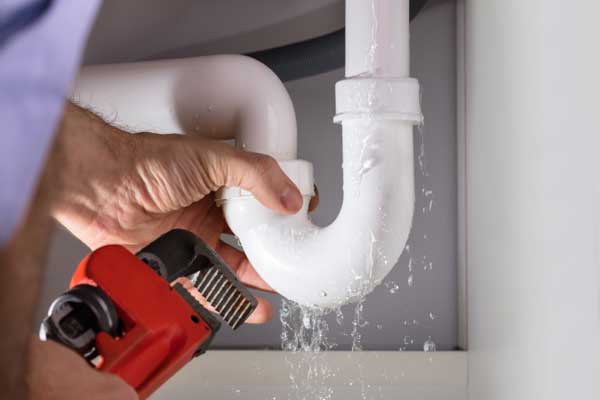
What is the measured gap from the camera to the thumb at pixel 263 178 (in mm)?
753

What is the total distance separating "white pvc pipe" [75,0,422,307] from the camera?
73 centimetres

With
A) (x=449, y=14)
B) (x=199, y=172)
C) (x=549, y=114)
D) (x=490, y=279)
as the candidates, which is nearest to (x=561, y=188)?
(x=549, y=114)

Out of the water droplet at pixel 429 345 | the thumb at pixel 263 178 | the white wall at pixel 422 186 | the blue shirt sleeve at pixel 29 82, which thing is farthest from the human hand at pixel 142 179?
the blue shirt sleeve at pixel 29 82

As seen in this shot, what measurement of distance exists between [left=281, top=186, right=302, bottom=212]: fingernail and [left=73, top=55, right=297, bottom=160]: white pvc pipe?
0.17ft

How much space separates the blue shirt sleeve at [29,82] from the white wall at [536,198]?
12.9 inches

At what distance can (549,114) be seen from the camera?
0.57m

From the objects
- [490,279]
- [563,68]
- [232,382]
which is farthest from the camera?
[232,382]

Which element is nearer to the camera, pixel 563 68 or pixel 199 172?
pixel 563 68

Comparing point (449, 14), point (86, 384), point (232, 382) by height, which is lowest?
point (232, 382)

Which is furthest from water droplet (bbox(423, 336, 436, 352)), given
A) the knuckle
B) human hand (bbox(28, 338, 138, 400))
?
human hand (bbox(28, 338, 138, 400))

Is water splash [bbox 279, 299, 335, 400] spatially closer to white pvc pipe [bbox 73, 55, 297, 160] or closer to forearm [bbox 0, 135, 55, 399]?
white pvc pipe [bbox 73, 55, 297, 160]

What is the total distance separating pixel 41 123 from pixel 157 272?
1.42ft

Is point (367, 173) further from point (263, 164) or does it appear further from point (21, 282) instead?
point (21, 282)

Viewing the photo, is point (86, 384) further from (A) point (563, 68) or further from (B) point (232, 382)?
(B) point (232, 382)
